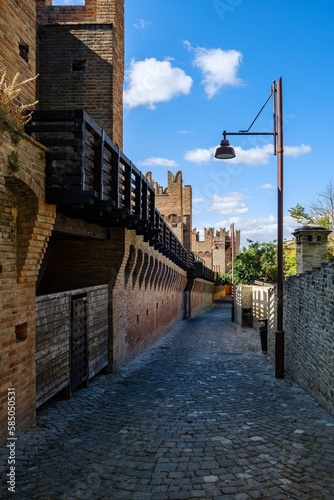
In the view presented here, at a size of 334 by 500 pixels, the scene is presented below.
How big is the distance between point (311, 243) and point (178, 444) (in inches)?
281

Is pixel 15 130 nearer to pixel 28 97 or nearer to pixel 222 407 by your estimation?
pixel 28 97

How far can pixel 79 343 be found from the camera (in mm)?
8203

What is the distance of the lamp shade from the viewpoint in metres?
11.0

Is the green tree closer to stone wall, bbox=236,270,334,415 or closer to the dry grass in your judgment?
stone wall, bbox=236,270,334,415

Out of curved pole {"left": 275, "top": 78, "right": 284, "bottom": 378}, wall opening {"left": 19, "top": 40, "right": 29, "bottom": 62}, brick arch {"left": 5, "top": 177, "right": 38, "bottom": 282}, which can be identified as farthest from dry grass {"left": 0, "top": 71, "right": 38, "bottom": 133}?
curved pole {"left": 275, "top": 78, "right": 284, "bottom": 378}

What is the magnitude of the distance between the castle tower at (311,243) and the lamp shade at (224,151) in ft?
9.41

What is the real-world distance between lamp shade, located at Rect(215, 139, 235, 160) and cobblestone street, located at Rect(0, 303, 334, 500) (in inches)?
242

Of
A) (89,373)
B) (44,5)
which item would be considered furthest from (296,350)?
(44,5)

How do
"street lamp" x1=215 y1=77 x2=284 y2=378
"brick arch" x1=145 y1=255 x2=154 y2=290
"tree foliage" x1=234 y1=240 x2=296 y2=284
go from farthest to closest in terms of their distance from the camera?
"tree foliage" x1=234 y1=240 x2=296 y2=284 → "brick arch" x1=145 y1=255 x2=154 y2=290 → "street lamp" x1=215 y1=77 x2=284 y2=378

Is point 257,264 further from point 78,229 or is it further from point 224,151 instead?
point 78,229

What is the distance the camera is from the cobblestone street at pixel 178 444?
14.2 feet

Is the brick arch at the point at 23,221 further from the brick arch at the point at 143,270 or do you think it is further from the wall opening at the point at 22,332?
the brick arch at the point at 143,270

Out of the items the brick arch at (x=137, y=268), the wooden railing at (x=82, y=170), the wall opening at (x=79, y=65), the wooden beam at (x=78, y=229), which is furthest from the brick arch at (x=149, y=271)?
the wall opening at (x=79, y=65)

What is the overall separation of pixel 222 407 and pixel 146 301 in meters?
8.31
